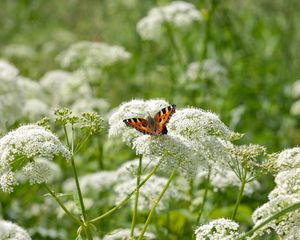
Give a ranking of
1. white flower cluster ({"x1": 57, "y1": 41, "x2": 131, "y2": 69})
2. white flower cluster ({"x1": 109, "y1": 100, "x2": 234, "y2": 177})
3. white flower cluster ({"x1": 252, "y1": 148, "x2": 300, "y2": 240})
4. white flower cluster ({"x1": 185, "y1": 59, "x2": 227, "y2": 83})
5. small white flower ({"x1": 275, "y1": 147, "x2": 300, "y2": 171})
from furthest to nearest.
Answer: white flower cluster ({"x1": 185, "y1": 59, "x2": 227, "y2": 83}) < white flower cluster ({"x1": 57, "y1": 41, "x2": 131, "y2": 69}) < small white flower ({"x1": 275, "y1": 147, "x2": 300, "y2": 171}) < white flower cluster ({"x1": 109, "y1": 100, "x2": 234, "y2": 177}) < white flower cluster ({"x1": 252, "y1": 148, "x2": 300, "y2": 240})

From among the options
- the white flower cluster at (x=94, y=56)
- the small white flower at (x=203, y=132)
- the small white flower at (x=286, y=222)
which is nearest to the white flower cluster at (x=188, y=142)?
the small white flower at (x=203, y=132)

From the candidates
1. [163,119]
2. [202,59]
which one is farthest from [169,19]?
[163,119]

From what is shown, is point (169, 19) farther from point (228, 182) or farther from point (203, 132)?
point (203, 132)

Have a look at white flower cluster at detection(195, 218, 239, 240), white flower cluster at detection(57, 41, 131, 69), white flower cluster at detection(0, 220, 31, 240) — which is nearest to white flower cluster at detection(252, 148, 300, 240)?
white flower cluster at detection(195, 218, 239, 240)

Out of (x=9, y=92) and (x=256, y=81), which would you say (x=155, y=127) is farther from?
(x=256, y=81)

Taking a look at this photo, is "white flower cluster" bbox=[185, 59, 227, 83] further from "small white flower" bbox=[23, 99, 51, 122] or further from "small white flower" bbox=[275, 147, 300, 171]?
"small white flower" bbox=[275, 147, 300, 171]

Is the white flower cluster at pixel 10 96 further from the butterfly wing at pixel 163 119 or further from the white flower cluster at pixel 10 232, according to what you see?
the butterfly wing at pixel 163 119
